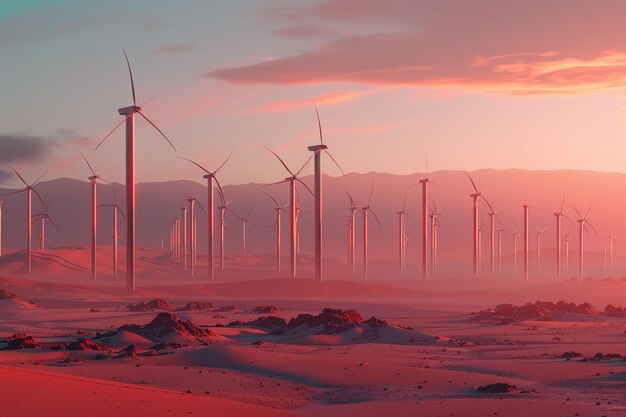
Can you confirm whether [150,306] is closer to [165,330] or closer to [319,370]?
[165,330]

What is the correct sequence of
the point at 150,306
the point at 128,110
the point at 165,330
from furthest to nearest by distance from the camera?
the point at 128,110, the point at 150,306, the point at 165,330

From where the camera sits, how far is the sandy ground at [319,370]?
67.0 ft

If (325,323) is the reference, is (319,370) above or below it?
above

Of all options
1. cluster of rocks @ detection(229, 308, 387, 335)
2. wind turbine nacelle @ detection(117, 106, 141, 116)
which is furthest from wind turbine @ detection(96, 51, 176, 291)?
cluster of rocks @ detection(229, 308, 387, 335)

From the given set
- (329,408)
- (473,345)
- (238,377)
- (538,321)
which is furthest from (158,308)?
(329,408)

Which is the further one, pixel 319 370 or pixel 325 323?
pixel 325 323

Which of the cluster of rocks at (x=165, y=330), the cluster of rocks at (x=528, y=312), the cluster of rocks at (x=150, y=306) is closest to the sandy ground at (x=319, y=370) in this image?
the cluster of rocks at (x=165, y=330)

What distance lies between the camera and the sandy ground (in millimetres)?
20422

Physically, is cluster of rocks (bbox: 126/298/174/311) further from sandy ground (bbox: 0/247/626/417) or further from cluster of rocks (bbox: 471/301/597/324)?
cluster of rocks (bbox: 471/301/597/324)

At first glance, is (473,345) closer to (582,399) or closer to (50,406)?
(582,399)

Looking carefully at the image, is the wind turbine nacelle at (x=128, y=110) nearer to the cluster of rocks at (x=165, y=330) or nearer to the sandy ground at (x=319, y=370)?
the sandy ground at (x=319, y=370)

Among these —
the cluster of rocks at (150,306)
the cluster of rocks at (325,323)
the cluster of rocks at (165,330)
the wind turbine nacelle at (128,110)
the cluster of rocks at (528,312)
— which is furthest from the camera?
the wind turbine nacelle at (128,110)

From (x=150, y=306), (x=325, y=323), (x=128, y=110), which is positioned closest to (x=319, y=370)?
(x=325, y=323)

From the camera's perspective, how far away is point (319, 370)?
92.9ft
